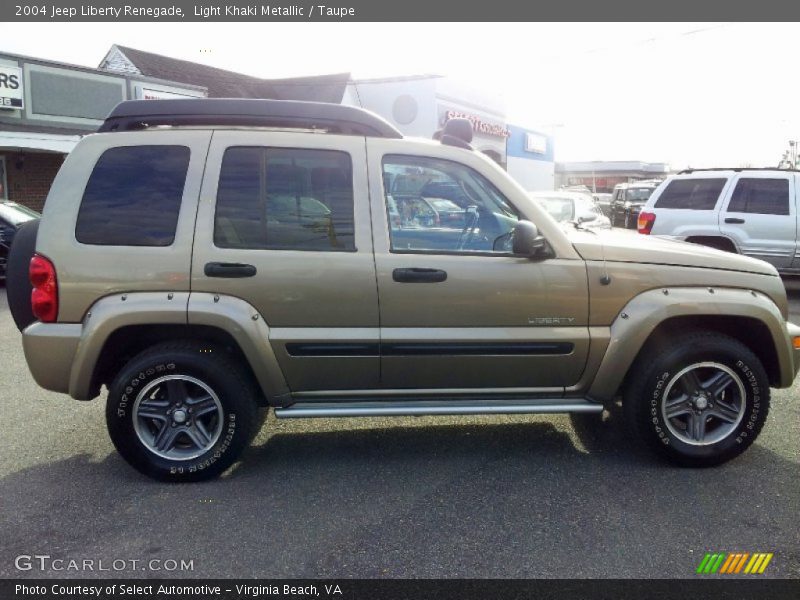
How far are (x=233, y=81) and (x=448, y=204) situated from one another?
2650 cm

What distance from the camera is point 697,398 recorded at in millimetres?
4043

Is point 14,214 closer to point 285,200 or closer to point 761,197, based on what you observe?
point 285,200

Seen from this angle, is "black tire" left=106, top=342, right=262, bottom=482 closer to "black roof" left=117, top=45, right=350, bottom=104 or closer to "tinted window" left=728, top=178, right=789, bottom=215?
"tinted window" left=728, top=178, right=789, bottom=215

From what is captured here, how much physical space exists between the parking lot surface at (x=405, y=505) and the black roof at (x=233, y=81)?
22.7m

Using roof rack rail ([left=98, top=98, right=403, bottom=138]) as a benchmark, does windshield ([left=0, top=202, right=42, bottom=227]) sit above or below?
below

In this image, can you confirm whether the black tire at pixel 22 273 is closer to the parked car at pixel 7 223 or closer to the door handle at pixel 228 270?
the door handle at pixel 228 270

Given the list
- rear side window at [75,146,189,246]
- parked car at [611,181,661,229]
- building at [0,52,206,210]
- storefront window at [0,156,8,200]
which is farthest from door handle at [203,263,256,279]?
parked car at [611,181,661,229]

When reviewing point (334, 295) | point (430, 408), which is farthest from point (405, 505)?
point (334, 295)

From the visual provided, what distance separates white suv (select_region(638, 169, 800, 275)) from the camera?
978cm

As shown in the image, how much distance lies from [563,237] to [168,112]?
2.46 meters

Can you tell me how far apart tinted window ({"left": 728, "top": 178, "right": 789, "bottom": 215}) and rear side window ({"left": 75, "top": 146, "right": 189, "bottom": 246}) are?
874 centimetres

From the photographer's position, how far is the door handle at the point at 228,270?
3.71m

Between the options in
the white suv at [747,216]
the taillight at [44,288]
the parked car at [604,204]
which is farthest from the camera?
the parked car at [604,204]

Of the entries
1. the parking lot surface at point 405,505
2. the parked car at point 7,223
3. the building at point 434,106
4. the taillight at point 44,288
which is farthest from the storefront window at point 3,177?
the taillight at point 44,288
